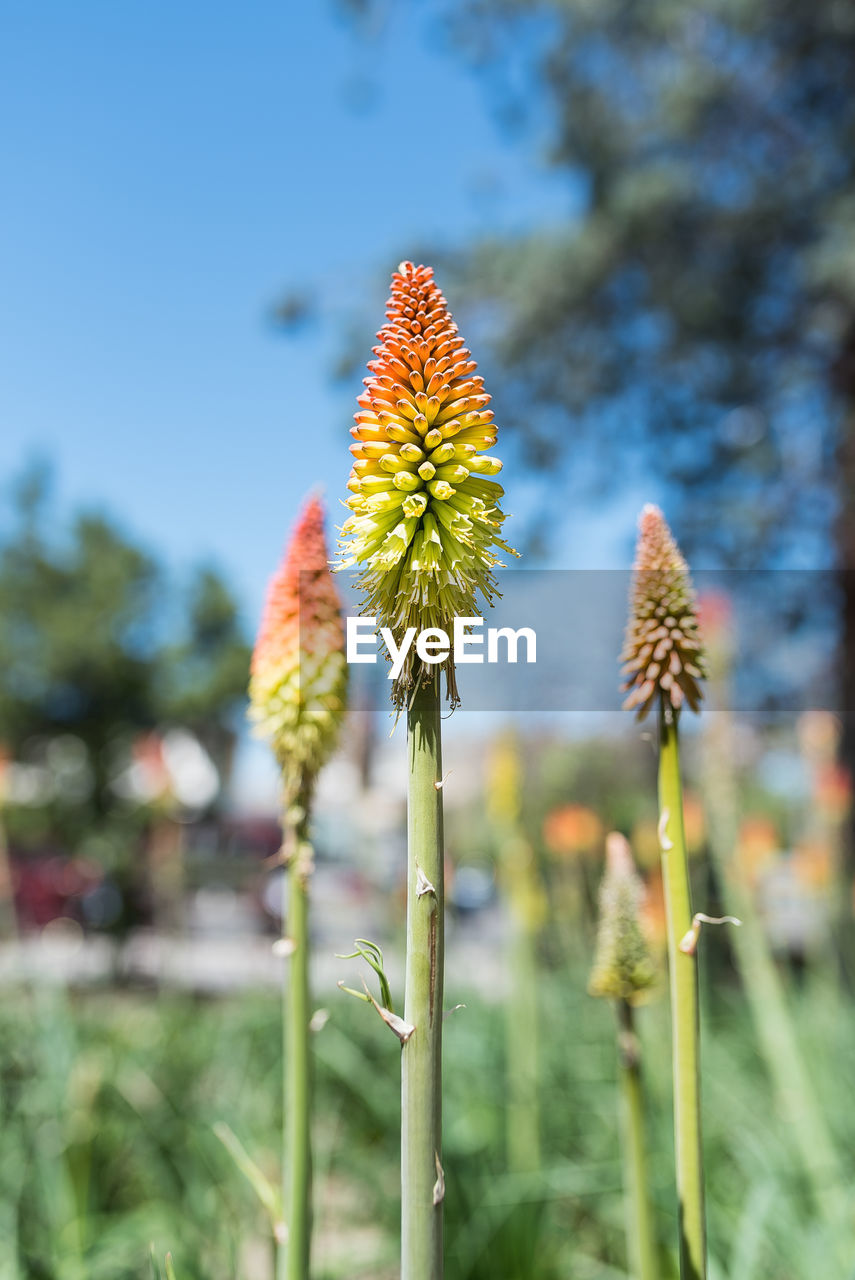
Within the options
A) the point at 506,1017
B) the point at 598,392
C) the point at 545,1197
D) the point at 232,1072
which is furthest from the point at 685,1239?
the point at 598,392

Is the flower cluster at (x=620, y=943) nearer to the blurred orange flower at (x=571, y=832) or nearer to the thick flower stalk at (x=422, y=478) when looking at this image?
the thick flower stalk at (x=422, y=478)

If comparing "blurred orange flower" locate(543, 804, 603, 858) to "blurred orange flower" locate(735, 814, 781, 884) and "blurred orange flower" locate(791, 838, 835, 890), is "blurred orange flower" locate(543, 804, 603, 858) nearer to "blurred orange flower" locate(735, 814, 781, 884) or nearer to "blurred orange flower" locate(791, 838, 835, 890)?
"blurred orange flower" locate(735, 814, 781, 884)

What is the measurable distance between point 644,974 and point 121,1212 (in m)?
3.17

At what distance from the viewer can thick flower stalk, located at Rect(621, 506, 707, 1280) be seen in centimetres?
129

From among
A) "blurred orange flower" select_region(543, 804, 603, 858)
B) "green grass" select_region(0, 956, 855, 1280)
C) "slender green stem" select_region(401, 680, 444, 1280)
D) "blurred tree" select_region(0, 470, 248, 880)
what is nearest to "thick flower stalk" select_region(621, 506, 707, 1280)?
"slender green stem" select_region(401, 680, 444, 1280)

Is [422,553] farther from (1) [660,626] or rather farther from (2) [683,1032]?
(2) [683,1032]

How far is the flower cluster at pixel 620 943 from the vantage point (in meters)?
1.69

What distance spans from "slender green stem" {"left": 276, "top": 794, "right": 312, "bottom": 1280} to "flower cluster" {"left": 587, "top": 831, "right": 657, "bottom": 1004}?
1.66ft

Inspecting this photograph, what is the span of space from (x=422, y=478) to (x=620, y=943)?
92cm

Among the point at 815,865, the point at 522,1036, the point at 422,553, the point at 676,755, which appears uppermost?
the point at 422,553

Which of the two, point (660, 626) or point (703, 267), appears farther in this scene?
point (703, 267)

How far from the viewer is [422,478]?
122cm

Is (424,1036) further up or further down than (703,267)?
further down

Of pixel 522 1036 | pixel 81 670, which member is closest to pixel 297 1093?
pixel 522 1036
